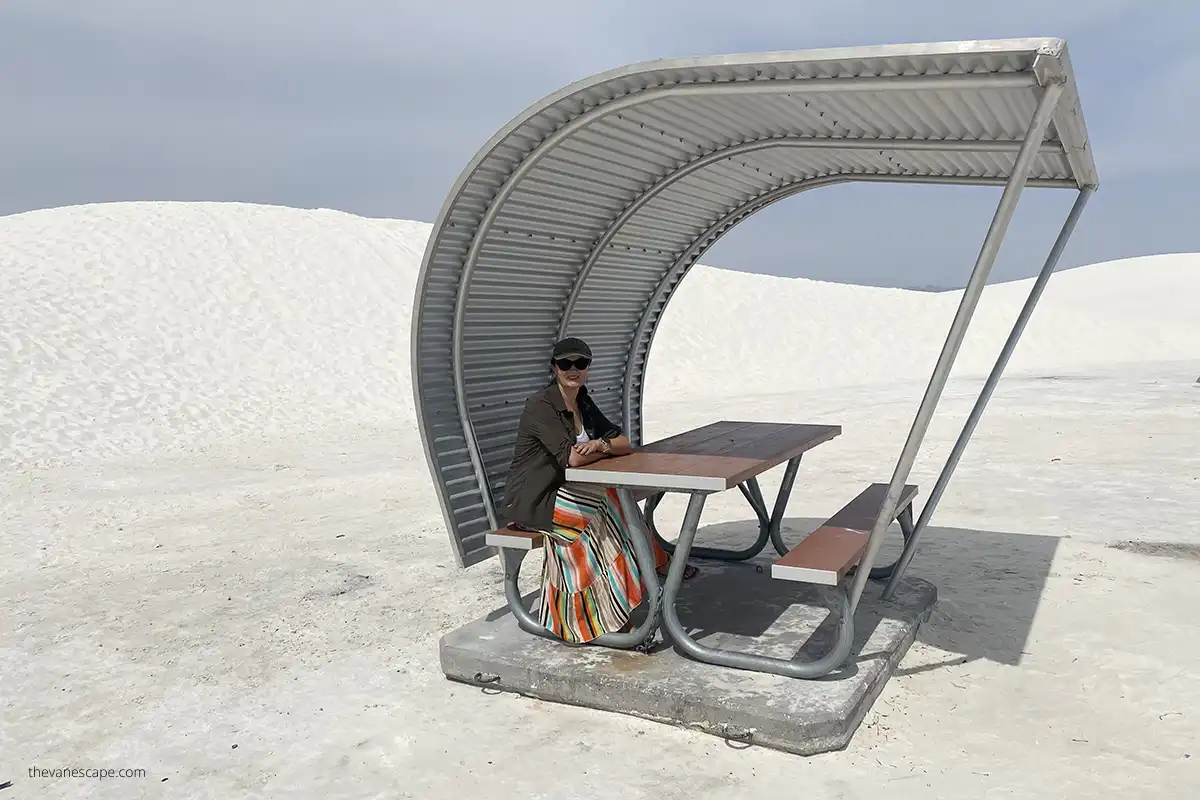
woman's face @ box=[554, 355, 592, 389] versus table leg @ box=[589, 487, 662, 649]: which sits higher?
woman's face @ box=[554, 355, 592, 389]

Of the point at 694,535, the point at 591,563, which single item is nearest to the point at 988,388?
the point at 694,535

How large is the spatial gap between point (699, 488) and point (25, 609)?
496cm

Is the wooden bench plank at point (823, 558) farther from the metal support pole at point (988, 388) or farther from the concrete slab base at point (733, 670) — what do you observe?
the metal support pole at point (988, 388)

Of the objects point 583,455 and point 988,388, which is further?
point 988,388

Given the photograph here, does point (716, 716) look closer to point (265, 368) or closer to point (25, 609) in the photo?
point (25, 609)

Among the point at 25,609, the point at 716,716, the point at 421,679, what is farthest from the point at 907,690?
the point at 25,609

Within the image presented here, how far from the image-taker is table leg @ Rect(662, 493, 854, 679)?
14.7ft

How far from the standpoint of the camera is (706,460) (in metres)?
5.16

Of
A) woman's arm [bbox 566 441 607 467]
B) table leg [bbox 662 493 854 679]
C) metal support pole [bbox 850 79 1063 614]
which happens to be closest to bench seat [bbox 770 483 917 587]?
table leg [bbox 662 493 854 679]

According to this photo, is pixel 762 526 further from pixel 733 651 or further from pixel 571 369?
pixel 571 369

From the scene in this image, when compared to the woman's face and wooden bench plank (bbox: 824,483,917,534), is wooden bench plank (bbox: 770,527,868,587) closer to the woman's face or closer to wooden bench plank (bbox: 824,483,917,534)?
wooden bench plank (bbox: 824,483,917,534)

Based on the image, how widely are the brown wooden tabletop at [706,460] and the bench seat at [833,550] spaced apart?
422 mm

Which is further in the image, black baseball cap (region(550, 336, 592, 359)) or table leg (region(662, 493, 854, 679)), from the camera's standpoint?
black baseball cap (region(550, 336, 592, 359))

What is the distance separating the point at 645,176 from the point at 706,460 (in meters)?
2.14
